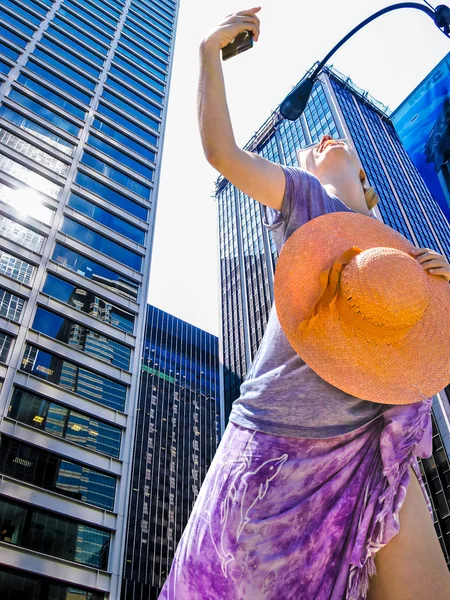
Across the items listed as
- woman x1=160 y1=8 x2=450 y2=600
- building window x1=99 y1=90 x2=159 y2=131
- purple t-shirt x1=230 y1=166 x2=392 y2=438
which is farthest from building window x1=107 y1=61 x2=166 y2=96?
woman x1=160 y1=8 x2=450 y2=600

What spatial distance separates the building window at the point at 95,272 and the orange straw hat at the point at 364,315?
31.1 m

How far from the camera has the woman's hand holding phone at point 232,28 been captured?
2416mm

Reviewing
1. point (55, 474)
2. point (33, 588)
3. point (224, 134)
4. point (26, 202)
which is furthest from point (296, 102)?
point (26, 202)

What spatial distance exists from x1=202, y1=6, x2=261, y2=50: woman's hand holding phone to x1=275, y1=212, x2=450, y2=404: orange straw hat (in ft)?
3.23

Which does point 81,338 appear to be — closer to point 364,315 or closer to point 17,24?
point 17,24

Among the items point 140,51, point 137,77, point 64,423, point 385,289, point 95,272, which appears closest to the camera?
point 385,289

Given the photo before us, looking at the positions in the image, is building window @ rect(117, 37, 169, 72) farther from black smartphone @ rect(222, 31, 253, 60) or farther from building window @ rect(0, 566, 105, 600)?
black smartphone @ rect(222, 31, 253, 60)

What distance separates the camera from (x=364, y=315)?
1.90 meters

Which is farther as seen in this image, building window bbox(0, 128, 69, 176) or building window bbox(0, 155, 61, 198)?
building window bbox(0, 128, 69, 176)

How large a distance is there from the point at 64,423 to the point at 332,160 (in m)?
25.8

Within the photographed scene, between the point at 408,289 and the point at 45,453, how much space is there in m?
25.3

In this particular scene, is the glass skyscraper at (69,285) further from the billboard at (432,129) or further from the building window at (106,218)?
the billboard at (432,129)

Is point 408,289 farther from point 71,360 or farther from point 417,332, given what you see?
point 71,360

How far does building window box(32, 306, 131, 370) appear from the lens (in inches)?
1125
